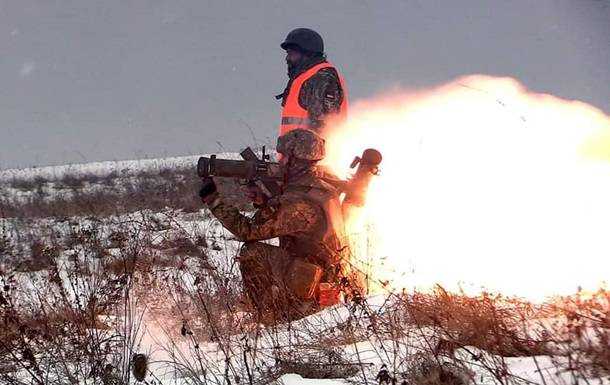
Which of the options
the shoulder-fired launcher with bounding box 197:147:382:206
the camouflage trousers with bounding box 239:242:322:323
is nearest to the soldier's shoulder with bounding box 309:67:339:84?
the shoulder-fired launcher with bounding box 197:147:382:206

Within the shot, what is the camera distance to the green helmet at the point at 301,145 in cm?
534

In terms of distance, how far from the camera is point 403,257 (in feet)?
22.9

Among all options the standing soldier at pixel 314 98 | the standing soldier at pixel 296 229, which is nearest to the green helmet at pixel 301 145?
the standing soldier at pixel 296 229

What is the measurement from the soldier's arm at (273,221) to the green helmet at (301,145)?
498 millimetres

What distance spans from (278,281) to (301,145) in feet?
4.61

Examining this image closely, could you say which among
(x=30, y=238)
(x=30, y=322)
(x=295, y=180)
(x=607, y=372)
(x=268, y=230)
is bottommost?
(x=607, y=372)

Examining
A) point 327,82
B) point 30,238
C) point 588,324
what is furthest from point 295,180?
point 30,238

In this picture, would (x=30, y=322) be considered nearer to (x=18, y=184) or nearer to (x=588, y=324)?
(x=588, y=324)

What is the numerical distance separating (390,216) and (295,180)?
7.78ft

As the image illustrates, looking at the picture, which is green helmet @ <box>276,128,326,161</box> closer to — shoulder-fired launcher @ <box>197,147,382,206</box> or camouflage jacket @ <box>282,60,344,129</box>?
shoulder-fired launcher @ <box>197,147,382,206</box>

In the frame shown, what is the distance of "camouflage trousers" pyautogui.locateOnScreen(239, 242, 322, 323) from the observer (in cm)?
467

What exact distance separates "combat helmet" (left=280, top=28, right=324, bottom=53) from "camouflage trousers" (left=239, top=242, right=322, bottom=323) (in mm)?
2647

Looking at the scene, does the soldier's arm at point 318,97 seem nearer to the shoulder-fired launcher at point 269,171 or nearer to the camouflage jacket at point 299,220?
the shoulder-fired launcher at point 269,171

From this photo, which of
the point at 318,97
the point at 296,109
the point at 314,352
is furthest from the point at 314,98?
the point at 314,352
